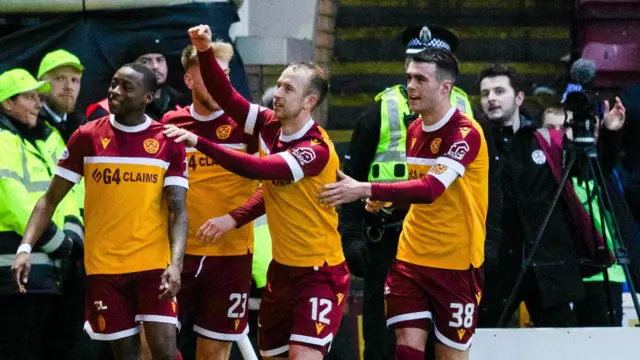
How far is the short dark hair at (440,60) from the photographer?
27.9 feet

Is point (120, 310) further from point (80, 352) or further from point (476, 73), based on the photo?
point (476, 73)

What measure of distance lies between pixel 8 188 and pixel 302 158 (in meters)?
2.20

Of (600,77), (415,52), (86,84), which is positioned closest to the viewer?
(415,52)

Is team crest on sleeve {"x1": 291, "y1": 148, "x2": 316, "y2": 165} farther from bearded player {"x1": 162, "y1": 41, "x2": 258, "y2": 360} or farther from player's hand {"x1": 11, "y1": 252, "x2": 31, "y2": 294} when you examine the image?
player's hand {"x1": 11, "y1": 252, "x2": 31, "y2": 294}

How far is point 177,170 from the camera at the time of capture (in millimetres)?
8141

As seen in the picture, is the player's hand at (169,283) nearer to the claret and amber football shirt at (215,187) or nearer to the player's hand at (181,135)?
the player's hand at (181,135)

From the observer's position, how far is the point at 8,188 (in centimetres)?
925

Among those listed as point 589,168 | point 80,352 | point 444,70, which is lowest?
point 80,352

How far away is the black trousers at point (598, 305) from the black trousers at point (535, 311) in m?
0.15

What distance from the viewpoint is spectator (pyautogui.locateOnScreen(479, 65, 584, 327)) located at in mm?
10109

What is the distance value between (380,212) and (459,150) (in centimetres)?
126

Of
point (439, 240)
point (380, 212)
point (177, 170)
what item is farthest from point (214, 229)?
point (380, 212)

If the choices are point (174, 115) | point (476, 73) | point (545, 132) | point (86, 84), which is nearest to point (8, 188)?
point (174, 115)

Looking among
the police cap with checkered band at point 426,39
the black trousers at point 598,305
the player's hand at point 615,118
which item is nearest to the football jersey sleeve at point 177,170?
the police cap with checkered band at point 426,39
